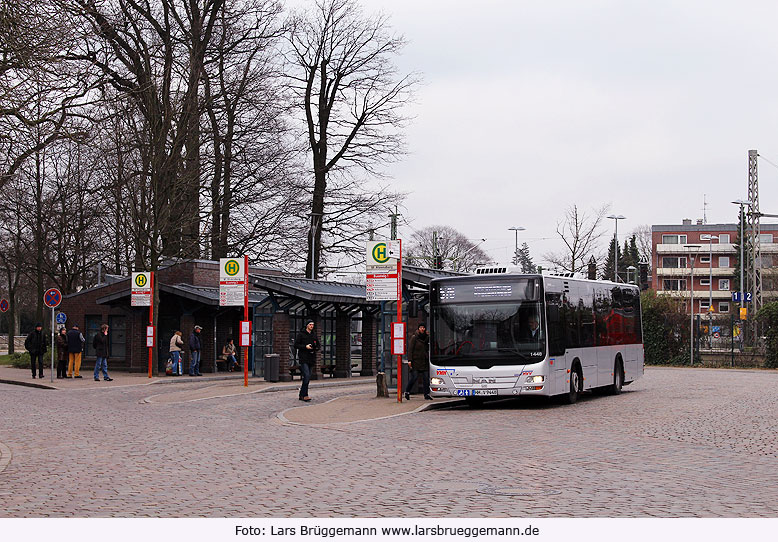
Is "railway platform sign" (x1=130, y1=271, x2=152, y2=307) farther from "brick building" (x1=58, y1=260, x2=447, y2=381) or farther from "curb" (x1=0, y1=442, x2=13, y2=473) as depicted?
"curb" (x1=0, y1=442, x2=13, y2=473)

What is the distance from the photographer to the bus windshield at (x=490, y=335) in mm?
20797

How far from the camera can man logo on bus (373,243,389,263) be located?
77.5 ft

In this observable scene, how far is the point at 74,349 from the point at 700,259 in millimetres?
91663

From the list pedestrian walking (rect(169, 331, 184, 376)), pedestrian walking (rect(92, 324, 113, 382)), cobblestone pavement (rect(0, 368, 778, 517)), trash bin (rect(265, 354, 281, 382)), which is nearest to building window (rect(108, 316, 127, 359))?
pedestrian walking (rect(169, 331, 184, 376))

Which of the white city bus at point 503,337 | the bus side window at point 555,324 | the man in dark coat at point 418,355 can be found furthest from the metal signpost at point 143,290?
the bus side window at point 555,324

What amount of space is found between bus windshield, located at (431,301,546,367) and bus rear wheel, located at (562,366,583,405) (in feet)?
7.40

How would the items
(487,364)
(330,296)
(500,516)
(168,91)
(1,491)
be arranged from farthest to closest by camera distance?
(168,91), (330,296), (487,364), (1,491), (500,516)

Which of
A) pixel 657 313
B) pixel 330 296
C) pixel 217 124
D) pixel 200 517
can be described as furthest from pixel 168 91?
pixel 200 517

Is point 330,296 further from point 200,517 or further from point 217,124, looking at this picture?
point 200,517

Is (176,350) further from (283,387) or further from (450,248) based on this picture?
(450,248)

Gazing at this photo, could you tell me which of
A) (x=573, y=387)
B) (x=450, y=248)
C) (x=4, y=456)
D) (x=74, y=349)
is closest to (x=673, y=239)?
(x=450, y=248)

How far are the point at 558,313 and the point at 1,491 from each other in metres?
13.8

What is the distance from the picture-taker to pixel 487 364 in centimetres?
2080

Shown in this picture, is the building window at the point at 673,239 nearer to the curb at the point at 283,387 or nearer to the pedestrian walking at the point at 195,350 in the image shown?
the curb at the point at 283,387
